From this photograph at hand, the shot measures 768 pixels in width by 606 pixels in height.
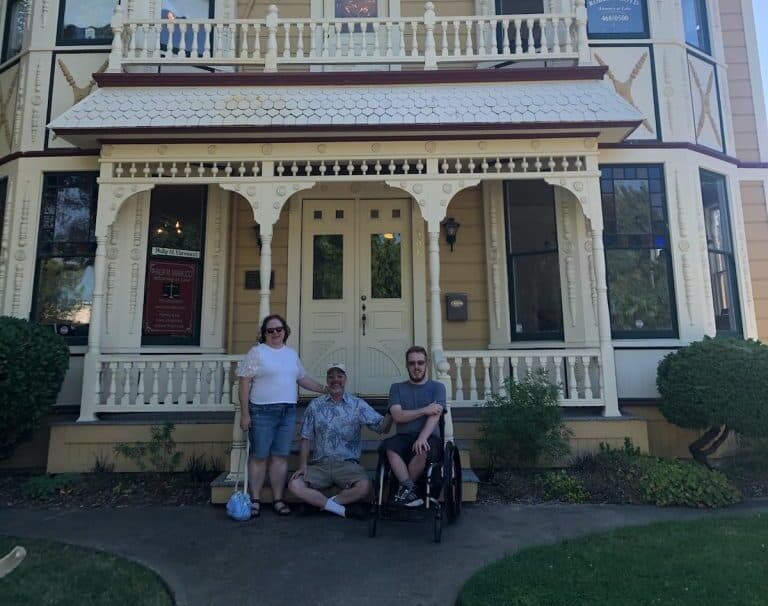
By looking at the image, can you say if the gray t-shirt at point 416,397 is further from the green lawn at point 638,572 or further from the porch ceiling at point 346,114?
the porch ceiling at point 346,114

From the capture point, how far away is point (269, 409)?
4.57 m

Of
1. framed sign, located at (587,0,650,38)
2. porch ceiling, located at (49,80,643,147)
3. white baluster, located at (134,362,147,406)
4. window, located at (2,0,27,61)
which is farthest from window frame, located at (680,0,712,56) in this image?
window, located at (2,0,27,61)

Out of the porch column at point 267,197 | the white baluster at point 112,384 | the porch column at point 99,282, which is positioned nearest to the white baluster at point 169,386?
the white baluster at point 112,384

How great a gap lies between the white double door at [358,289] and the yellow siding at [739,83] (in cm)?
525

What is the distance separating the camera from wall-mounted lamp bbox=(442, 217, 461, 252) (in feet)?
23.4

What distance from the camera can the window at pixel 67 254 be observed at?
21.3ft

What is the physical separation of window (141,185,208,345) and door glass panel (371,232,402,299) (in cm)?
236

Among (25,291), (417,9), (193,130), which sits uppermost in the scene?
(417,9)

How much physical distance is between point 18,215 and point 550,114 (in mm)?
6658

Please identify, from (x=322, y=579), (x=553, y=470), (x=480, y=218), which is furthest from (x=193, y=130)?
(x=553, y=470)

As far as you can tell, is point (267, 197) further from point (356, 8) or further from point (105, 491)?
point (356, 8)

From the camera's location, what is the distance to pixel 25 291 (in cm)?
641

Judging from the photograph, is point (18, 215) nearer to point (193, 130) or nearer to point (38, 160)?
point (38, 160)

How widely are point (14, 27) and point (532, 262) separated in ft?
27.5
